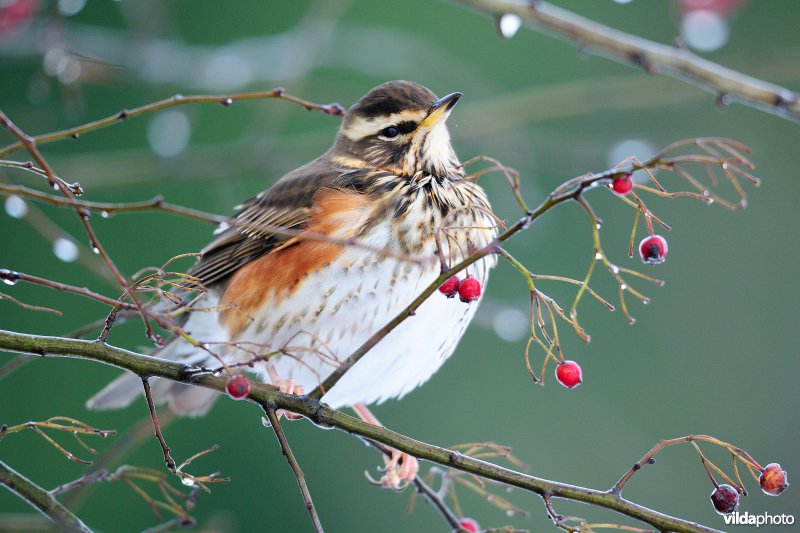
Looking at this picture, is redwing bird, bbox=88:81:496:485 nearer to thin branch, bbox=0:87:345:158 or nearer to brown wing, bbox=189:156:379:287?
brown wing, bbox=189:156:379:287

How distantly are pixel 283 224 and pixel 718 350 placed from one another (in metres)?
Result: 4.36

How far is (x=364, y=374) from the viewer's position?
9.21ft

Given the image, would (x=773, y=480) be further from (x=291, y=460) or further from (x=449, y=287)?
(x=291, y=460)

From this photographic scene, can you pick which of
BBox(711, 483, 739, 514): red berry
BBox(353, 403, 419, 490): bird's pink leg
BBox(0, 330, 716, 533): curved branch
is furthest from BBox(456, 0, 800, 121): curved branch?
BBox(353, 403, 419, 490): bird's pink leg

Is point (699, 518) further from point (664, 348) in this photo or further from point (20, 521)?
point (20, 521)

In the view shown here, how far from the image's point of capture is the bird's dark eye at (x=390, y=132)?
287 cm

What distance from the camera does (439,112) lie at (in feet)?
8.91

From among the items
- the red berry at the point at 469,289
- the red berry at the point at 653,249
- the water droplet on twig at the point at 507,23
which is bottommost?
the red berry at the point at 653,249

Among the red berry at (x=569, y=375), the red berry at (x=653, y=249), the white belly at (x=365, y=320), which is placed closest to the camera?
the red berry at (x=653, y=249)

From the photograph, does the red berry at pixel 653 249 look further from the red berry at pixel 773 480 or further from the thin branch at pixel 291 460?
the thin branch at pixel 291 460

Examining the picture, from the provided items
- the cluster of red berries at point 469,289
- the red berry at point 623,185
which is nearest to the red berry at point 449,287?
the cluster of red berries at point 469,289

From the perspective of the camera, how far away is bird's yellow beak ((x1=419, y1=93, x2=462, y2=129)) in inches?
104

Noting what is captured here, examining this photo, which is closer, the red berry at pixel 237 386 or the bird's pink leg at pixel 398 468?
the red berry at pixel 237 386

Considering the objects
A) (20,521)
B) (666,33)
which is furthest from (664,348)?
(20,521)
